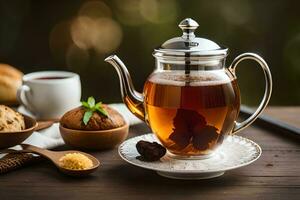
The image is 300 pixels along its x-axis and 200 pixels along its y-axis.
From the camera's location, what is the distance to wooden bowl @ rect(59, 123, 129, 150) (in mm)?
1020

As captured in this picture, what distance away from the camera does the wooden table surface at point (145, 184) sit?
0.82 metres

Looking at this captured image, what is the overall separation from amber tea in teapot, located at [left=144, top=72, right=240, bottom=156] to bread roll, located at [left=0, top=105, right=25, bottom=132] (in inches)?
9.3

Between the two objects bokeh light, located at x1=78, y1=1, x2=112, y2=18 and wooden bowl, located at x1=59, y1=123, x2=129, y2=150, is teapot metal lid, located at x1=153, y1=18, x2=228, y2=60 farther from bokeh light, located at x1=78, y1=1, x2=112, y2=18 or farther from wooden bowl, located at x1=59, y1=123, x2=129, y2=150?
bokeh light, located at x1=78, y1=1, x2=112, y2=18

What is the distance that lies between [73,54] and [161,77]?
114 centimetres

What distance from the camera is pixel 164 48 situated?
3.06 ft

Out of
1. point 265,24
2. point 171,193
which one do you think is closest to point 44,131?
point 171,193

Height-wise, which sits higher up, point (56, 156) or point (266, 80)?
point (266, 80)

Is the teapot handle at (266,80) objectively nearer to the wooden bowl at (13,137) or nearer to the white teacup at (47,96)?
the wooden bowl at (13,137)

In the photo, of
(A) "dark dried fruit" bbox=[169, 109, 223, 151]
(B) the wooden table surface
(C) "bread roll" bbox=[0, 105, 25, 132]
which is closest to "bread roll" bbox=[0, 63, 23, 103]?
(C) "bread roll" bbox=[0, 105, 25, 132]

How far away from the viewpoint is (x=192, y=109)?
0.90m

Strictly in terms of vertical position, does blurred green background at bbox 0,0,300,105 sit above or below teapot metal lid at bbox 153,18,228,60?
below

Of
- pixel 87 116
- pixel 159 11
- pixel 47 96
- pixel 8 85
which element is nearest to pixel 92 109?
pixel 87 116

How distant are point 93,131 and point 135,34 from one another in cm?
103

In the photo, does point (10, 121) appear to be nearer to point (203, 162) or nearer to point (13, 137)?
point (13, 137)
